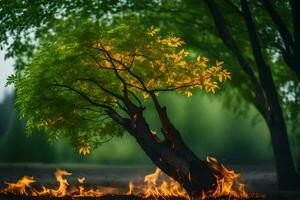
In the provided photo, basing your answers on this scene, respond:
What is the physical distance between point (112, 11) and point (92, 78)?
7545 mm

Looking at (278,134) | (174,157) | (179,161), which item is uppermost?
(278,134)

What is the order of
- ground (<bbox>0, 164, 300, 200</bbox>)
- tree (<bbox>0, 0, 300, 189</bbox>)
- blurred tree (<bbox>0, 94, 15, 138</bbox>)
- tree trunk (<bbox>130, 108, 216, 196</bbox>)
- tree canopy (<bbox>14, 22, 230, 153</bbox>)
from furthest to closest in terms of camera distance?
blurred tree (<bbox>0, 94, 15, 138</bbox>)
ground (<bbox>0, 164, 300, 200</bbox>)
tree (<bbox>0, 0, 300, 189</bbox>)
tree trunk (<bbox>130, 108, 216, 196</bbox>)
tree canopy (<bbox>14, 22, 230, 153</bbox>)

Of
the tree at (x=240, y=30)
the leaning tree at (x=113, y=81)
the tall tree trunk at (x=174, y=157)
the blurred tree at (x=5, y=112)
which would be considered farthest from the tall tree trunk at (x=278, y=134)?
the blurred tree at (x=5, y=112)

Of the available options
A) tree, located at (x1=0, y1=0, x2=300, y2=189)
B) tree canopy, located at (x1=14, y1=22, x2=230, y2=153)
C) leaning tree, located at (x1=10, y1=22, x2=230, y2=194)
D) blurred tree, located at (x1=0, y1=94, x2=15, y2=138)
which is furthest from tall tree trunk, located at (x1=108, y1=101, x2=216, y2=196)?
blurred tree, located at (x1=0, y1=94, x2=15, y2=138)

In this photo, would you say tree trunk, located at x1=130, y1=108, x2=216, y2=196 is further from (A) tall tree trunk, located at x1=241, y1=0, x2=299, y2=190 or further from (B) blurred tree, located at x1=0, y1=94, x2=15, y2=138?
(B) blurred tree, located at x1=0, y1=94, x2=15, y2=138

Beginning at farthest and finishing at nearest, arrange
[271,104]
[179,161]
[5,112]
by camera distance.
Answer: [5,112] < [271,104] < [179,161]

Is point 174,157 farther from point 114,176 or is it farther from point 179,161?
point 114,176

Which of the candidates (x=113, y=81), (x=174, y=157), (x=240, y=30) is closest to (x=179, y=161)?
(x=174, y=157)

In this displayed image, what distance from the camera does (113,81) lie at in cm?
1340

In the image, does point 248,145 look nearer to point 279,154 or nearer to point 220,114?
point 220,114

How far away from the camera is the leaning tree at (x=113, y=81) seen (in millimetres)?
12375

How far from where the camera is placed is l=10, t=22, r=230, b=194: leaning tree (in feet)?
40.6

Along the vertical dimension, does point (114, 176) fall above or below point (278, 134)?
below

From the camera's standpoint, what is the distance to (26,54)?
22859mm
